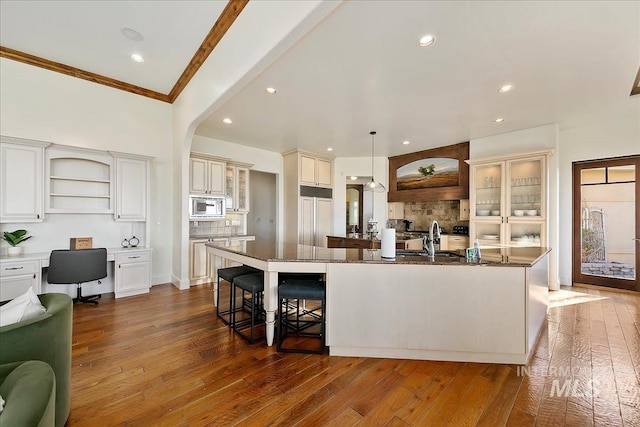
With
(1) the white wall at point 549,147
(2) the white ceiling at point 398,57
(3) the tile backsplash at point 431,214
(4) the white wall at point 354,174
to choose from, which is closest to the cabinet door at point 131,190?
(2) the white ceiling at point 398,57

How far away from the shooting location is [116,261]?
12.2 ft

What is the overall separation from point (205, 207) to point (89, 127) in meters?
1.95

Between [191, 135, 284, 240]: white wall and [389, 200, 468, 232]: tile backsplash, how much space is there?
2823 millimetres

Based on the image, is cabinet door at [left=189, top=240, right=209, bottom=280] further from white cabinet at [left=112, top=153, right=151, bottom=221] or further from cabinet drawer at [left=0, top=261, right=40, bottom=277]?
cabinet drawer at [left=0, top=261, right=40, bottom=277]

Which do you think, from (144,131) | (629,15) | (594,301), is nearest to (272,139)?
(144,131)

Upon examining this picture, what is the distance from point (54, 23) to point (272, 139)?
10.1ft

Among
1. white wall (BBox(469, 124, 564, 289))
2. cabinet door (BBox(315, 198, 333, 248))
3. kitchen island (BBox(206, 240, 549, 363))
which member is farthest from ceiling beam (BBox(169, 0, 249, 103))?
white wall (BBox(469, 124, 564, 289))

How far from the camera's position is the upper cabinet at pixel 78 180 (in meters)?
3.51

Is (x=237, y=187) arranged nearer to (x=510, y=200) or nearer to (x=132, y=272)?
(x=132, y=272)

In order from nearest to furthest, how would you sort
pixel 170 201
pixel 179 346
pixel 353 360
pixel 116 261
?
pixel 353 360 → pixel 179 346 → pixel 116 261 → pixel 170 201

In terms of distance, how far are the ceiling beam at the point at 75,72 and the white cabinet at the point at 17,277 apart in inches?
97.9

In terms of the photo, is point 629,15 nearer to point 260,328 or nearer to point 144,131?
point 260,328

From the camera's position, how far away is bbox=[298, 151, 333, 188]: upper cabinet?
5930mm

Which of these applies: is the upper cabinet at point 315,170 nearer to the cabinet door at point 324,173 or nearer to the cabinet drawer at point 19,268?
the cabinet door at point 324,173
